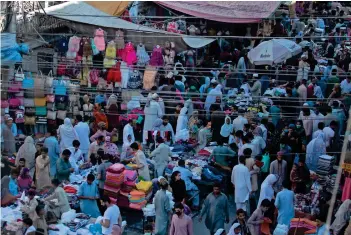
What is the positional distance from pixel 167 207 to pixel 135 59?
26.8ft

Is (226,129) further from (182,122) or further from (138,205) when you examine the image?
(138,205)

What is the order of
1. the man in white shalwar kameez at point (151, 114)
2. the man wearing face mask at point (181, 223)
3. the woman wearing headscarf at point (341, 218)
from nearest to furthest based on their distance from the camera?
1. the man wearing face mask at point (181, 223)
2. the woman wearing headscarf at point (341, 218)
3. the man in white shalwar kameez at point (151, 114)

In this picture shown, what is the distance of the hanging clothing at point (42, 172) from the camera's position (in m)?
12.9

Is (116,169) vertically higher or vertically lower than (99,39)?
lower

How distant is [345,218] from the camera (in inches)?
453

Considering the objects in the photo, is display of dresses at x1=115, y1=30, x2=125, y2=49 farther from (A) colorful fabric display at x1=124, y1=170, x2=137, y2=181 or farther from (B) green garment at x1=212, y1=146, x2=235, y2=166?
(A) colorful fabric display at x1=124, y1=170, x2=137, y2=181

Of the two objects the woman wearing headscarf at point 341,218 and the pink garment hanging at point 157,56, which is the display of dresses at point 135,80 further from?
the woman wearing headscarf at point 341,218

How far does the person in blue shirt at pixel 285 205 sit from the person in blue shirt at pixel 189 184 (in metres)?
1.62

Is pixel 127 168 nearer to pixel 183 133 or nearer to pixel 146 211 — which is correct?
pixel 146 211

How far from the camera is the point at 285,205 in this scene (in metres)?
11.8

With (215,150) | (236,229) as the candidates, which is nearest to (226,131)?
(215,150)

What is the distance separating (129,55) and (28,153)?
6.21m

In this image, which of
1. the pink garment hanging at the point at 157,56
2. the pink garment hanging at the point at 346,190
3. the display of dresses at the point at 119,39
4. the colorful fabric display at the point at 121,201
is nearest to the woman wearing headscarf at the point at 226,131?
the colorful fabric display at the point at 121,201

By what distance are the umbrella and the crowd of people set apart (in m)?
0.41
